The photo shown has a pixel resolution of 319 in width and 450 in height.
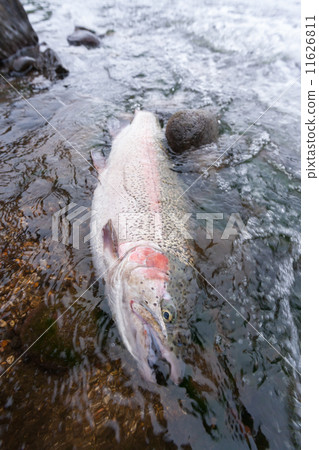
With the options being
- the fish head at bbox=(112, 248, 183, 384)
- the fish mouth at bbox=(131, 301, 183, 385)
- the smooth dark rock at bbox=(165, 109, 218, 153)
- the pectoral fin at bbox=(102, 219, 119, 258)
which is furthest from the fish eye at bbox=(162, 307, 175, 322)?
the smooth dark rock at bbox=(165, 109, 218, 153)

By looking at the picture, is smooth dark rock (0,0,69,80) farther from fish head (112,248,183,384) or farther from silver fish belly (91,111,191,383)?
fish head (112,248,183,384)

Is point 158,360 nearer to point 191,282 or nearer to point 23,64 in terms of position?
point 191,282

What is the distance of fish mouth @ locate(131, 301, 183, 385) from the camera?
2133 millimetres

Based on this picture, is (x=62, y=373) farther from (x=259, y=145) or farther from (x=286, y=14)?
(x=286, y=14)

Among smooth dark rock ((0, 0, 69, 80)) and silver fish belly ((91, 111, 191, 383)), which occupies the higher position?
smooth dark rock ((0, 0, 69, 80))

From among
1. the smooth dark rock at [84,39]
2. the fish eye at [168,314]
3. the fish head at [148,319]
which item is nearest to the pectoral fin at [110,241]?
the fish head at [148,319]

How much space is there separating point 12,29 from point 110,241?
20.6 ft

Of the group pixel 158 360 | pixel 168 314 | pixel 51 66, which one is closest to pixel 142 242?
pixel 168 314

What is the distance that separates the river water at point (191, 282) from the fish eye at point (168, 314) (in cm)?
23

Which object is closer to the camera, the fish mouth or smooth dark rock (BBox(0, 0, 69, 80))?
the fish mouth

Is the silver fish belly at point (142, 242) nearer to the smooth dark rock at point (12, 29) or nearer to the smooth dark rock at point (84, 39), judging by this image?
the smooth dark rock at point (12, 29)

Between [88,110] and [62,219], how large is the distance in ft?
9.05

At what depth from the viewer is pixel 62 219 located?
10.4 feet

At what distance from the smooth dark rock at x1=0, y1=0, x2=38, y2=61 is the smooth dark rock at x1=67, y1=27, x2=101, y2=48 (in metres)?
1.42
